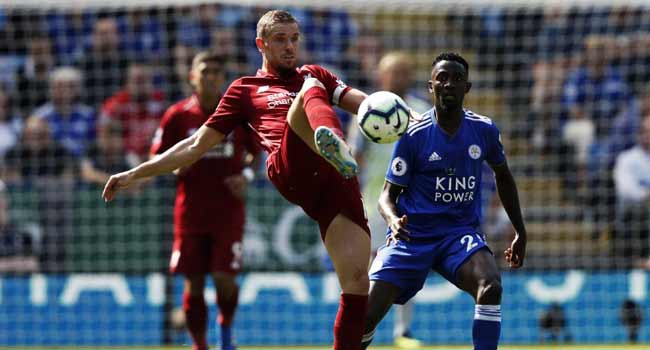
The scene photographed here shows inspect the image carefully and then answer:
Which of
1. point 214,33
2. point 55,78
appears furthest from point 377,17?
point 55,78

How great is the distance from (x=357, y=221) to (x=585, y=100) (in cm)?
773

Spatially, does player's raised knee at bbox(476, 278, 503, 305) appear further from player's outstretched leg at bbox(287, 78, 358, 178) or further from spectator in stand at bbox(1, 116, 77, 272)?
spectator in stand at bbox(1, 116, 77, 272)

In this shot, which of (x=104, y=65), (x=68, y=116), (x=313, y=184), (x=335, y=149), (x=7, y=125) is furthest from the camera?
(x=104, y=65)

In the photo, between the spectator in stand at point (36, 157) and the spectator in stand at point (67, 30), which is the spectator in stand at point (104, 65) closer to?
the spectator in stand at point (67, 30)

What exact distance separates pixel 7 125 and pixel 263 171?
2997mm

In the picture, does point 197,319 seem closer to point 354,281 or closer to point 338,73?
point 354,281

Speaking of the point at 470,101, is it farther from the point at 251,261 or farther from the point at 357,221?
the point at 357,221

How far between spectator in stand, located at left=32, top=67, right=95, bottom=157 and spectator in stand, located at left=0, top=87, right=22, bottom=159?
0.30 m

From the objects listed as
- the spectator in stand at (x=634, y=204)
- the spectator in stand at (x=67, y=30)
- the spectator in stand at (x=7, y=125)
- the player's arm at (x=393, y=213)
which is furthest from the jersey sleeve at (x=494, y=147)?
the spectator in stand at (x=67, y=30)

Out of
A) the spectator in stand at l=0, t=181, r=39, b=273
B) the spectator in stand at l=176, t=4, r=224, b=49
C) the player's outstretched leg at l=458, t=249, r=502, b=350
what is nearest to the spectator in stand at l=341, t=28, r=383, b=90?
the spectator in stand at l=176, t=4, r=224, b=49

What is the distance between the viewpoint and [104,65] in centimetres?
1296

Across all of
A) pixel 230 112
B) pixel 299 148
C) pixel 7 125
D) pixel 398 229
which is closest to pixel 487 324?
pixel 398 229

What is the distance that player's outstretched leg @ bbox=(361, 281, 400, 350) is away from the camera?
6501 millimetres

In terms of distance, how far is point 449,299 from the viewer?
11.3 meters
